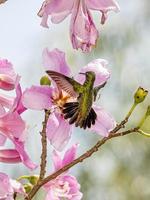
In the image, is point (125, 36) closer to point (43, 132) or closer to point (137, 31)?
point (137, 31)

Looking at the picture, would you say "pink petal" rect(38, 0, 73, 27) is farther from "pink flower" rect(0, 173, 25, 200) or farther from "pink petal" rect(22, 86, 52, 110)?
"pink flower" rect(0, 173, 25, 200)

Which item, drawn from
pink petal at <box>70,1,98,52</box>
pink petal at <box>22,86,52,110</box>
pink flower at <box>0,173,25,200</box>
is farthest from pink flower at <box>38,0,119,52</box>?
pink flower at <box>0,173,25,200</box>

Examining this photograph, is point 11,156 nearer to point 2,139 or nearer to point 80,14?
point 2,139

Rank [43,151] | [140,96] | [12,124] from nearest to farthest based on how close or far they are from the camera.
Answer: [12,124] < [43,151] < [140,96]

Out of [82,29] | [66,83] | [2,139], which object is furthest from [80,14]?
[2,139]

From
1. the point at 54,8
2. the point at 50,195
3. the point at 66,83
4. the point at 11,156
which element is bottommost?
the point at 50,195

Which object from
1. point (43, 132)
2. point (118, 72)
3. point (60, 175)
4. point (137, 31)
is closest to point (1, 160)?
point (43, 132)
